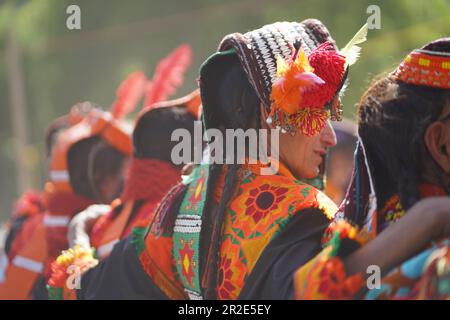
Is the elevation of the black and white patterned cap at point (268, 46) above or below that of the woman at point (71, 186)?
above

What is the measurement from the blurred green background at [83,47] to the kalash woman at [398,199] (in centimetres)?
708

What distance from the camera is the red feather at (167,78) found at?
4.01m

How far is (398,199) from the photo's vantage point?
2055 millimetres

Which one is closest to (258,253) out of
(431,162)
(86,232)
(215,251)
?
(215,251)

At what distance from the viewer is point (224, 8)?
10.5 m

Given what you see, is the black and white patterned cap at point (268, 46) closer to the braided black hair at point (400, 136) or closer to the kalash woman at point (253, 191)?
the kalash woman at point (253, 191)

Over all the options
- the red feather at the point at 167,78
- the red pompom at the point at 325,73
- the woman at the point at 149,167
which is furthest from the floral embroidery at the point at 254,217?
the red feather at the point at 167,78

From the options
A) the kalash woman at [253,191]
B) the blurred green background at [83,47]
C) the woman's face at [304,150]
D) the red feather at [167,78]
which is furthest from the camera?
the blurred green background at [83,47]

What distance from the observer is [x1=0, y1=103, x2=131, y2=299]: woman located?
4.50m

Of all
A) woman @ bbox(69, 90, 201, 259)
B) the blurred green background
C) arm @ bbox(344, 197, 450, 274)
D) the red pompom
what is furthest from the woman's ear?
the blurred green background

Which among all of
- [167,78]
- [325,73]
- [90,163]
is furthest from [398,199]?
[90,163]

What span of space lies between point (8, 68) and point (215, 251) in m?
11.2

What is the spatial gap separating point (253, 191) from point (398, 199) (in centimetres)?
52

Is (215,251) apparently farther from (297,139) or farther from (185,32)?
(185,32)
